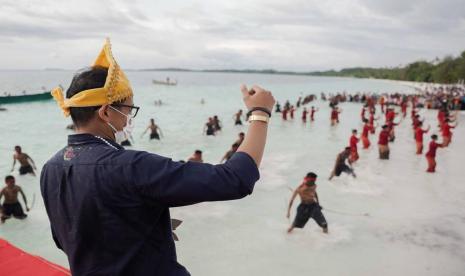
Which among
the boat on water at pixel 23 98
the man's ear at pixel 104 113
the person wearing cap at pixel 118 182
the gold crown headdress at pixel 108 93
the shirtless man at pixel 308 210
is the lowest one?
the boat on water at pixel 23 98

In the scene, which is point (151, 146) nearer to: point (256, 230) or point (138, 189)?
point (256, 230)

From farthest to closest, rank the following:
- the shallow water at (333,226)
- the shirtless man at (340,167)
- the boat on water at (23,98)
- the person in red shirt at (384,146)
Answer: the boat on water at (23,98)
the person in red shirt at (384,146)
the shirtless man at (340,167)
the shallow water at (333,226)

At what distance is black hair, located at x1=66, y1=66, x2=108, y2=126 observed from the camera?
49.1 inches

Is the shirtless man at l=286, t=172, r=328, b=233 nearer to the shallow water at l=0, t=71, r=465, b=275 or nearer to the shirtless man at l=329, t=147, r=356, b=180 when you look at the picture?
the shallow water at l=0, t=71, r=465, b=275

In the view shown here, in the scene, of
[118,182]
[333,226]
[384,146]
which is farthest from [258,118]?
[384,146]

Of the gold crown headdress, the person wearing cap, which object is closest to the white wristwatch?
the person wearing cap

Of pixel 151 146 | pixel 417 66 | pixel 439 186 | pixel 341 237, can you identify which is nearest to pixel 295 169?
pixel 439 186

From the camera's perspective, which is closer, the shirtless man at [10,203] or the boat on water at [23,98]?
the shirtless man at [10,203]

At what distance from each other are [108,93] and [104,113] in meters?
0.08

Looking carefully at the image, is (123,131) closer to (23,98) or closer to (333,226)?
(333,226)

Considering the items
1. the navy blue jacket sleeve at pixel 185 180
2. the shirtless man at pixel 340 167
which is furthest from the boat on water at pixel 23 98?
the navy blue jacket sleeve at pixel 185 180

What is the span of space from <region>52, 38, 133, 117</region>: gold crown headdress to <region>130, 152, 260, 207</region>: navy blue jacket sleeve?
287 mm

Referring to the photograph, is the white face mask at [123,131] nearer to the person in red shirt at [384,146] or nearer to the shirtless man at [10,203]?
the shirtless man at [10,203]

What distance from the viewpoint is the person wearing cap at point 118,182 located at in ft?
3.54
